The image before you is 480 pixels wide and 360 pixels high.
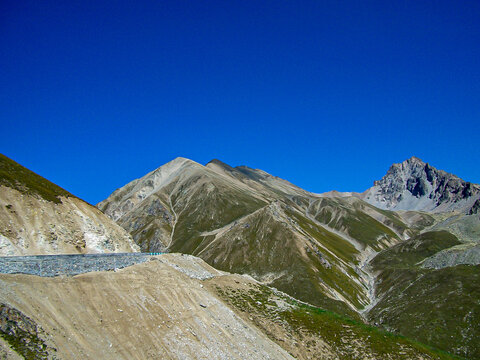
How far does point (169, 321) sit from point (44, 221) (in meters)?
40.1

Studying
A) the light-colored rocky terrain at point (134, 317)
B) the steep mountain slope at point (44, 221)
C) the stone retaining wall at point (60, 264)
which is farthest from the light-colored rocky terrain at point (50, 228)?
the light-colored rocky terrain at point (134, 317)

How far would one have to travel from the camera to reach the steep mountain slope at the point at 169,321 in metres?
32.2

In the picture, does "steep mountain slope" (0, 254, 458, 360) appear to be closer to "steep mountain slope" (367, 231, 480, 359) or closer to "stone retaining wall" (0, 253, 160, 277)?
"stone retaining wall" (0, 253, 160, 277)

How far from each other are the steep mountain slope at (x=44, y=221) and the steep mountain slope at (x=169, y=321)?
22.0 metres

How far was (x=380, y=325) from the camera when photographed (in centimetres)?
12294

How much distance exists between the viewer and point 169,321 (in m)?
41.9

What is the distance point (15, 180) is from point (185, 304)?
4888 cm

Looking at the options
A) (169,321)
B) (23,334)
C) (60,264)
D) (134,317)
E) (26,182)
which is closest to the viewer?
(23,334)

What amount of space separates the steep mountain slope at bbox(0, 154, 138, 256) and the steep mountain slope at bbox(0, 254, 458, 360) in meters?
22.0

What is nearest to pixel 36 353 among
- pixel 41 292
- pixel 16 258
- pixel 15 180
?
pixel 41 292

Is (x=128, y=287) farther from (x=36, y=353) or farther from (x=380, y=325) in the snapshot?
(x=380, y=325)

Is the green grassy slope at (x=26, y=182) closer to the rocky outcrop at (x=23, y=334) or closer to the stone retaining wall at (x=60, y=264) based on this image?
the stone retaining wall at (x=60, y=264)

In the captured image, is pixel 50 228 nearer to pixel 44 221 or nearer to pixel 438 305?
pixel 44 221

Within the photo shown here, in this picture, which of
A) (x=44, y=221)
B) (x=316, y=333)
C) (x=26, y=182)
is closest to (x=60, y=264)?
(x=44, y=221)
